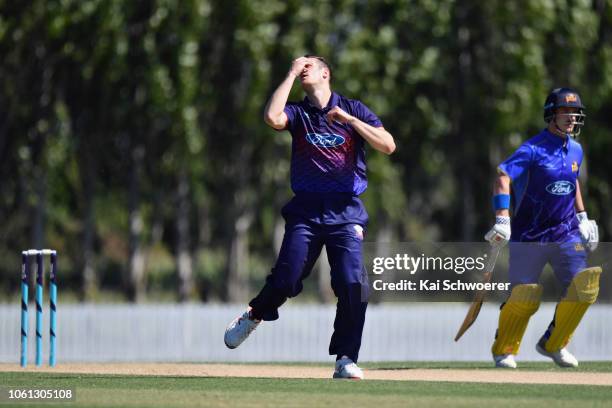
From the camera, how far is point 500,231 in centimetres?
1086

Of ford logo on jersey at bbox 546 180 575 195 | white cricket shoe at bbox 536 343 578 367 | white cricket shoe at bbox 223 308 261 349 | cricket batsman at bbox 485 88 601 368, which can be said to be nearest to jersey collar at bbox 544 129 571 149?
cricket batsman at bbox 485 88 601 368

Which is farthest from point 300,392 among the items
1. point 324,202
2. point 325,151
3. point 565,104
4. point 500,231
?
point 565,104

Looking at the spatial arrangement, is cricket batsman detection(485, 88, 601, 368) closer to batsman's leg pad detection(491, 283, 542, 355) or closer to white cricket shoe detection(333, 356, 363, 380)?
batsman's leg pad detection(491, 283, 542, 355)

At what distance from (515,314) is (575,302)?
0.52 m

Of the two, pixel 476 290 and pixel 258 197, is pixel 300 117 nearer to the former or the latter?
pixel 476 290

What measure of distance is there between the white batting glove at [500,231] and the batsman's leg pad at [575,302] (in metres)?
0.87

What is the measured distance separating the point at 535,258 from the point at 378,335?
11.9 m

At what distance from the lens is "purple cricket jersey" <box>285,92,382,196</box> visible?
33.3 ft

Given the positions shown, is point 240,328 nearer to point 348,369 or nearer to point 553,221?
point 348,369

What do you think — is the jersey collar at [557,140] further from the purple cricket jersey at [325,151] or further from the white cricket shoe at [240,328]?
the white cricket shoe at [240,328]

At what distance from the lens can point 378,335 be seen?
23234mm

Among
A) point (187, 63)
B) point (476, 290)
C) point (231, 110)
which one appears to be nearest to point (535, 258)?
point (476, 290)

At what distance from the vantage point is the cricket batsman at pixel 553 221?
445 inches

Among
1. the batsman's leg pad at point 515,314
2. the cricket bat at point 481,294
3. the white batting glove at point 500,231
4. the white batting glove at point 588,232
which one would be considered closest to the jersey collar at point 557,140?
the white batting glove at point 588,232
